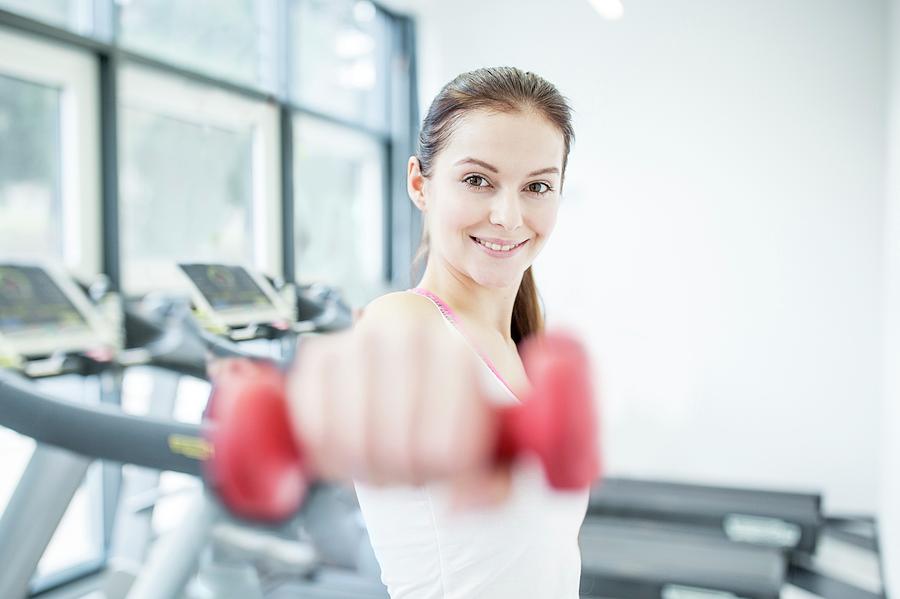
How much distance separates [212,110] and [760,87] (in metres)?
1.14

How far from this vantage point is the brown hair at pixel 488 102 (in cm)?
28

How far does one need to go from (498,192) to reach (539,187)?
16 millimetres

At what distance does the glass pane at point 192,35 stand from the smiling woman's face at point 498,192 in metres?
1.86

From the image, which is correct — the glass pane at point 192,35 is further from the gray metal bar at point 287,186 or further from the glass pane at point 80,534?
the glass pane at point 80,534

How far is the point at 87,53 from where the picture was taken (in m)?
1.85

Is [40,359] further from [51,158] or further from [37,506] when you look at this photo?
[51,158]

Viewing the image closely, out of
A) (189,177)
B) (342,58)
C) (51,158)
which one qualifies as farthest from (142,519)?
(342,58)

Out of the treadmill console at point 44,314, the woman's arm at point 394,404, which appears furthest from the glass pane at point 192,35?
the woman's arm at point 394,404

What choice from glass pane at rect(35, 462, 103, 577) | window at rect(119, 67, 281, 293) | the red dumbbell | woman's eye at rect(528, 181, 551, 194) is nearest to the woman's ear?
woman's eye at rect(528, 181, 551, 194)

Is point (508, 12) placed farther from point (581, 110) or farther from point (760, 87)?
point (760, 87)

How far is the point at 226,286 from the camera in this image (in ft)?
3.30

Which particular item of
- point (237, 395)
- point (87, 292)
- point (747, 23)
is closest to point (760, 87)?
point (747, 23)

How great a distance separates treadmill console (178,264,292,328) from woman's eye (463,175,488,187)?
707 millimetres

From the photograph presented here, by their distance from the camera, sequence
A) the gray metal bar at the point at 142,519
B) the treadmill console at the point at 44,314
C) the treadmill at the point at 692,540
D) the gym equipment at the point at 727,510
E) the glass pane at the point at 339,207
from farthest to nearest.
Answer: the gym equipment at the point at 727,510 < the treadmill at the point at 692,540 < the gray metal bar at the point at 142,519 < the treadmill console at the point at 44,314 < the glass pane at the point at 339,207
